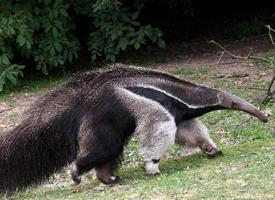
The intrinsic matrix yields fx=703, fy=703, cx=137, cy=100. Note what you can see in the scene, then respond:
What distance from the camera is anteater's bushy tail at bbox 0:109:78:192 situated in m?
7.57

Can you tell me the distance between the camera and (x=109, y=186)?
7668mm

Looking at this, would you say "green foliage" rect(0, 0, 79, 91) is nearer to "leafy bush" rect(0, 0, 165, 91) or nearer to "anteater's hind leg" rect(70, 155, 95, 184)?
"leafy bush" rect(0, 0, 165, 91)

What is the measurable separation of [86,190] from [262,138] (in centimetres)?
277

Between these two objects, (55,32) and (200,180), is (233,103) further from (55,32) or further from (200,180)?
(55,32)

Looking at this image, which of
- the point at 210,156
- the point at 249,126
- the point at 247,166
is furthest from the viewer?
the point at 249,126

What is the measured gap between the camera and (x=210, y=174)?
707cm

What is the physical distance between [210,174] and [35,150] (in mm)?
1934

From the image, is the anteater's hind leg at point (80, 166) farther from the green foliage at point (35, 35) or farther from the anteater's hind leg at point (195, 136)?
the green foliage at point (35, 35)

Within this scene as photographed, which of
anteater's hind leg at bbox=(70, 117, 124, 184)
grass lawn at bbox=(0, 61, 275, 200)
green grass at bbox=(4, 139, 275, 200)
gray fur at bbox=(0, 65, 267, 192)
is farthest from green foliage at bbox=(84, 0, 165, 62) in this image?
anteater's hind leg at bbox=(70, 117, 124, 184)

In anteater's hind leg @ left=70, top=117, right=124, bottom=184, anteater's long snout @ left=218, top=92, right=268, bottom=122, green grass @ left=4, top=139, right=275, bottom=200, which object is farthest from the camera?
anteater's long snout @ left=218, top=92, right=268, bottom=122

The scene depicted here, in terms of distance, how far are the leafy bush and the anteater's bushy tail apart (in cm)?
587

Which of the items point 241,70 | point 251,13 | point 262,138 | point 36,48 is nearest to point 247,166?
point 262,138

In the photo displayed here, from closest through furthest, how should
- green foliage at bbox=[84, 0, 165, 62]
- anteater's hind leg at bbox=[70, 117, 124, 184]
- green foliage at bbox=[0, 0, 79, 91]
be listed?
anteater's hind leg at bbox=[70, 117, 124, 184]
green foliage at bbox=[0, 0, 79, 91]
green foliage at bbox=[84, 0, 165, 62]

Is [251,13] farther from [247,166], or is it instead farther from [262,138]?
[247,166]
